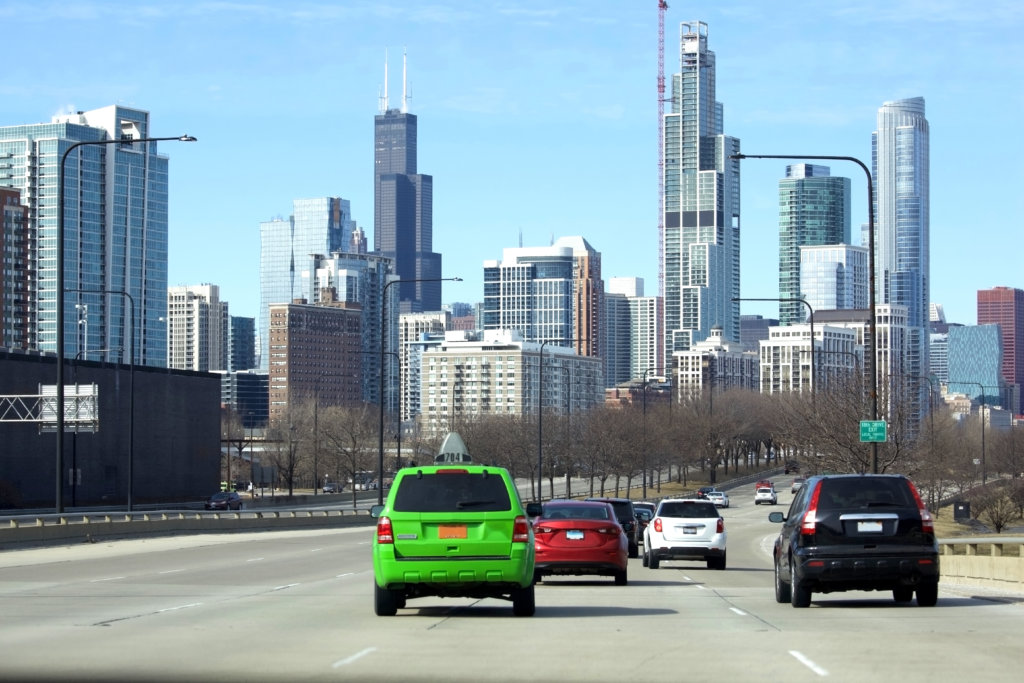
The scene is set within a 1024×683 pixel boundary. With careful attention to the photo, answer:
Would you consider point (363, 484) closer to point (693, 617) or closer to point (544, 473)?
point (544, 473)

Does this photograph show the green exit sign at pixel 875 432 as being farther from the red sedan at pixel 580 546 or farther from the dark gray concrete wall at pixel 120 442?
the dark gray concrete wall at pixel 120 442

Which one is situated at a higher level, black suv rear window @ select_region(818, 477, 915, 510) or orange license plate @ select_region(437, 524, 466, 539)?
black suv rear window @ select_region(818, 477, 915, 510)

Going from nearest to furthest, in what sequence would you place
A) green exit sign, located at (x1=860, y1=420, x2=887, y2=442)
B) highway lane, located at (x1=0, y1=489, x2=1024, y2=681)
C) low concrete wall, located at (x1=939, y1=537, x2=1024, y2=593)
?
highway lane, located at (x1=0, y1=489, x2=1024, y2=681), low concrete wall, located at (x1=939, y1=537, x2=1024, y2=593), green exit sign, located at (x1=860, y1=420, x2=887, y2=442)

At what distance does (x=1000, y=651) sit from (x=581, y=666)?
13.9 feet

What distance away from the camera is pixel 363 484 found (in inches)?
6683

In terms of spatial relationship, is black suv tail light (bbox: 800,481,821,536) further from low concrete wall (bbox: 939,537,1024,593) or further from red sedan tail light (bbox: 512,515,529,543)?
low concrete wall (bbox: 939,537,1024,593)

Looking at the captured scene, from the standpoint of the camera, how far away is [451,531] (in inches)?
698

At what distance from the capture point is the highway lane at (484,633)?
Answer: 13008 millimetres

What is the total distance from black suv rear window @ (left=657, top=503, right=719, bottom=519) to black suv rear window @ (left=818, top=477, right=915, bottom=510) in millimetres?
13801

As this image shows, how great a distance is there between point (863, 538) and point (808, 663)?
6.07m

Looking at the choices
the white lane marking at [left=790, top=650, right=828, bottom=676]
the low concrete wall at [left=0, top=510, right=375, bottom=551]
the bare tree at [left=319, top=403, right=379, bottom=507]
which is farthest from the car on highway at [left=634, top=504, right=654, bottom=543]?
the bare tree at [left=319, top=403, right=379, bottom=507]

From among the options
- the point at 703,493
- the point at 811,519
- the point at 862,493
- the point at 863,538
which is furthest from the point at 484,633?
the point at 703,493

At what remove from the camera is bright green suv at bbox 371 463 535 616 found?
1764 cm

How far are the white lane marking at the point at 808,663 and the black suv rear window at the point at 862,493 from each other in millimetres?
5418
